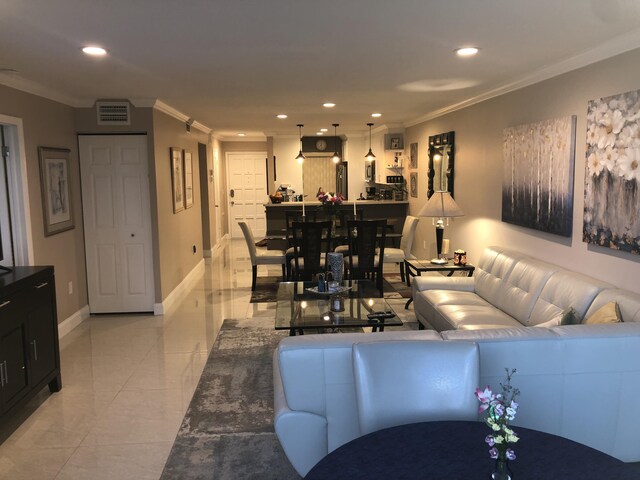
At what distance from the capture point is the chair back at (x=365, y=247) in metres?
6.26

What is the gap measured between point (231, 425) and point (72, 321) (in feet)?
9.61

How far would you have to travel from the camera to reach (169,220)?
633 cm

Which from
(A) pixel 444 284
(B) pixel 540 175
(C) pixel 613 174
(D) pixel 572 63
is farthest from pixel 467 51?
(A) pixel 444 284

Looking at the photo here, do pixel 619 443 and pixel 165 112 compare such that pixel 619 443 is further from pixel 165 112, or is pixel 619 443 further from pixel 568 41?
pixel 165 112

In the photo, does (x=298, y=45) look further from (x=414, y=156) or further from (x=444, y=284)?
A: (x=414, y=156)

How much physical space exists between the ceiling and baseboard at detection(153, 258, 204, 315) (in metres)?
2.28

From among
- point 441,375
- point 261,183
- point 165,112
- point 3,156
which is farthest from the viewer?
point 261,183

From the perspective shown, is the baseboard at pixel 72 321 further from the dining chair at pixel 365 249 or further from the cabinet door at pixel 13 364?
the dining chair at pixel 365 249

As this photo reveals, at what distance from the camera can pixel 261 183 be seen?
12.4 metres

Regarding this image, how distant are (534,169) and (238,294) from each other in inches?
154

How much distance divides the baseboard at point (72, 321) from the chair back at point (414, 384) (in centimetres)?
407

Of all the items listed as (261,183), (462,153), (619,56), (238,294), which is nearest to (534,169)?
(619,56)

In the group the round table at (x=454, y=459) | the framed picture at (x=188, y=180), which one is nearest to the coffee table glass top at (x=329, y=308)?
the round table at (x=454, y=459)

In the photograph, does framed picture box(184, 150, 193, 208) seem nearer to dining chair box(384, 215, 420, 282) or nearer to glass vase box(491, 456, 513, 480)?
dining chair box(384, 215, 420, 282)
